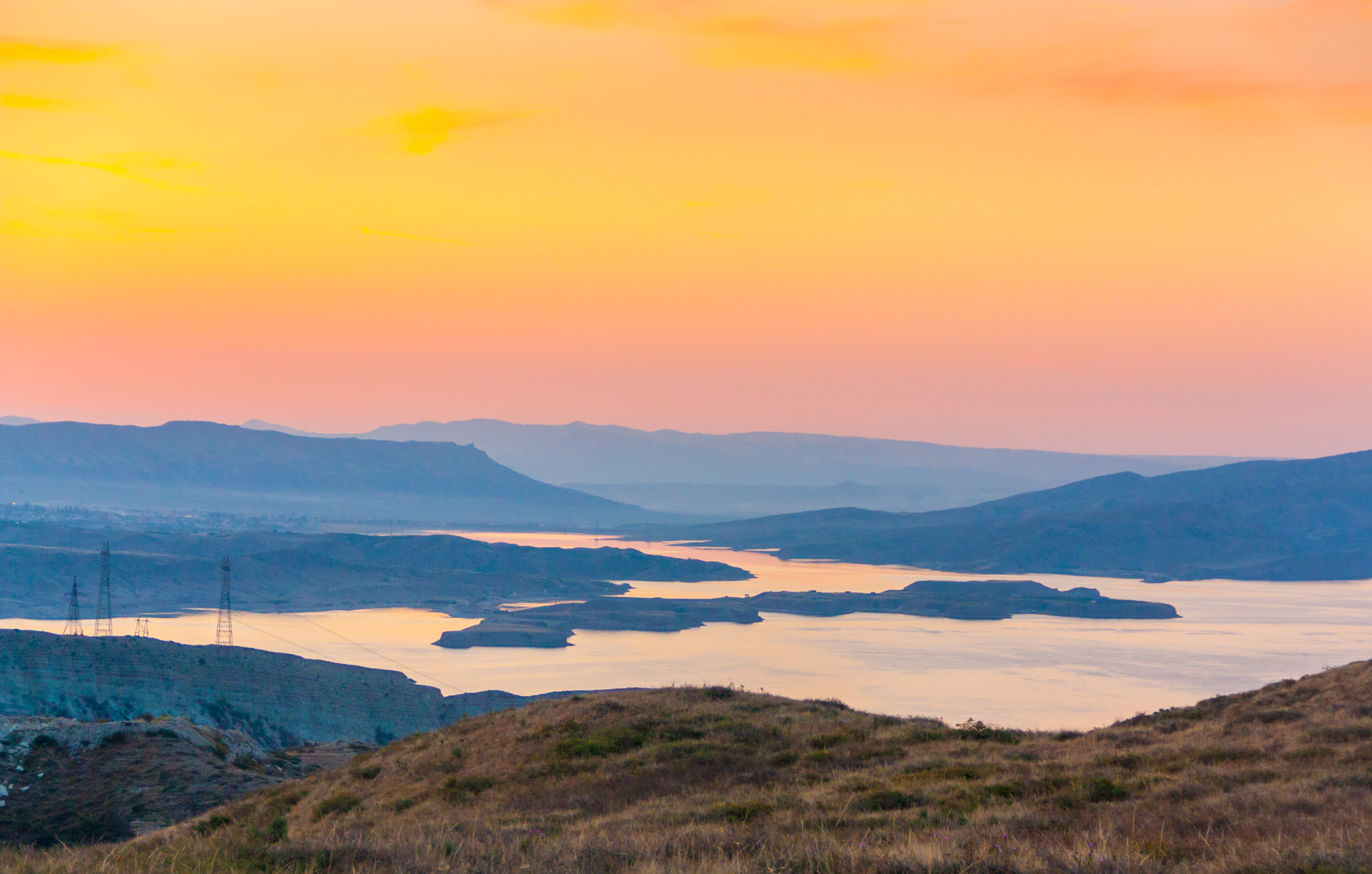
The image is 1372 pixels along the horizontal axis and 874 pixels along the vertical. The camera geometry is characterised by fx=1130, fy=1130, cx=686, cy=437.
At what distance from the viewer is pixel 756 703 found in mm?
26703

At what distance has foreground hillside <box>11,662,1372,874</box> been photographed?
10.4 m

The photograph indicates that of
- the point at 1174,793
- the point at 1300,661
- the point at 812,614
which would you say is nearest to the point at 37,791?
the point at 1174,793

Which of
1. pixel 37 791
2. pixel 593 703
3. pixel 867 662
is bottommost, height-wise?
Answer: pixel 867 662

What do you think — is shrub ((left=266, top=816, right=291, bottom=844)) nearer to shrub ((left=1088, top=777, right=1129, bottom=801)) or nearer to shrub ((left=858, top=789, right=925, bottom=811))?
shrub ((left=858, top=789, right=925, bottom=811))

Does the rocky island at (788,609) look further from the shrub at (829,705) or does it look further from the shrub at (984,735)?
the shrub at (984,735)

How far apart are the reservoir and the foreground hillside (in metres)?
56.1

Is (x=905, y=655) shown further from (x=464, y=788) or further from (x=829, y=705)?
(x=464, y=788)

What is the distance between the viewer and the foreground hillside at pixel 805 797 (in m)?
10.4

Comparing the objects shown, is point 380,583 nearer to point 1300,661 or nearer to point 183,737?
point 1300,661

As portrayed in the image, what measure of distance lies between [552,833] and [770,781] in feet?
19.2

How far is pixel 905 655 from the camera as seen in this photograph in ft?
409

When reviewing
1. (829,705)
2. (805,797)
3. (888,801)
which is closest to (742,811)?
(805,797)

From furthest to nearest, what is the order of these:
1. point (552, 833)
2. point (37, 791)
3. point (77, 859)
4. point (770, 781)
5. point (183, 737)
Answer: point (183, 737), point (37, 791), point (770, 781), point (552, 833), point (77, 859)

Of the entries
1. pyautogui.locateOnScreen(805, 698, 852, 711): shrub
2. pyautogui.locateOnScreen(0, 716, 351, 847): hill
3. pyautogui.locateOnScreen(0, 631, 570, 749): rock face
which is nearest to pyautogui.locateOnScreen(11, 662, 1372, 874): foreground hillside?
pyautogui.locateOnScreen(805, 698, 852, 711): shrub
